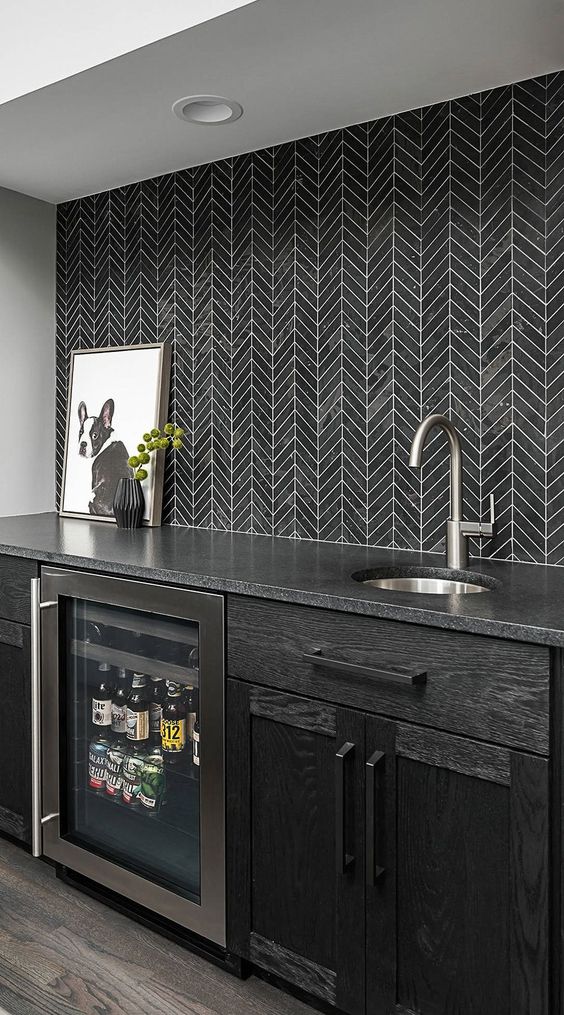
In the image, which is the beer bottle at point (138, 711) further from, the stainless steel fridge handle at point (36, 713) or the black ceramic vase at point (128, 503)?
the black ceramic vase at point (128, 503)

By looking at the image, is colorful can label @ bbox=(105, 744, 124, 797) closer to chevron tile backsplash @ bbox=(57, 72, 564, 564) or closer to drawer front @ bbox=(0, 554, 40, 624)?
drawer front @ bbox=(0, 554, 40, 624)

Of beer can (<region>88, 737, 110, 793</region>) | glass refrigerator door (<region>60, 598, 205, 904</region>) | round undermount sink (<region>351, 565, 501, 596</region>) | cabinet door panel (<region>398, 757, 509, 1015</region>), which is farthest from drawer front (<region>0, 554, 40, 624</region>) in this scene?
cabinet door panel (<region>398, 757, 509, 1015</region>)

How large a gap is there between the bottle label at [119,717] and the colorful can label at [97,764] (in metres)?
0.06

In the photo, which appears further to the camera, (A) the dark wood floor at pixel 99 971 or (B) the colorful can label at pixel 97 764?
(B) the colorful can label at pixel 97 764

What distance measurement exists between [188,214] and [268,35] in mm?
942

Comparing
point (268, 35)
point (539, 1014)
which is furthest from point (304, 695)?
point (268, 35)

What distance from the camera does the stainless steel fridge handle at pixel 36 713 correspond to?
2.07m

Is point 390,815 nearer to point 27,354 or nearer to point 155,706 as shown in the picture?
point 155,706

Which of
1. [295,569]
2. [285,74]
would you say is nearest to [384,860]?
[295,569]

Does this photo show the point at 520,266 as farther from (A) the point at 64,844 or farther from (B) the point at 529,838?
(A) the point at 64,844

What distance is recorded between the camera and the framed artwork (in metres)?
2.60

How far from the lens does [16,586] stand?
213 centimetres

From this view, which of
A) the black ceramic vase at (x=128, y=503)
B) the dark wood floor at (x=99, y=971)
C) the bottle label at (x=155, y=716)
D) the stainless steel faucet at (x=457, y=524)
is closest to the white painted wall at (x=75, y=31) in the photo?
the stainless steel faucet at (x=457, y=524)

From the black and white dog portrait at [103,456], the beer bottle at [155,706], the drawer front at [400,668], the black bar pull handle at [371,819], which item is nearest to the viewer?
the drawer front at [400,668]
